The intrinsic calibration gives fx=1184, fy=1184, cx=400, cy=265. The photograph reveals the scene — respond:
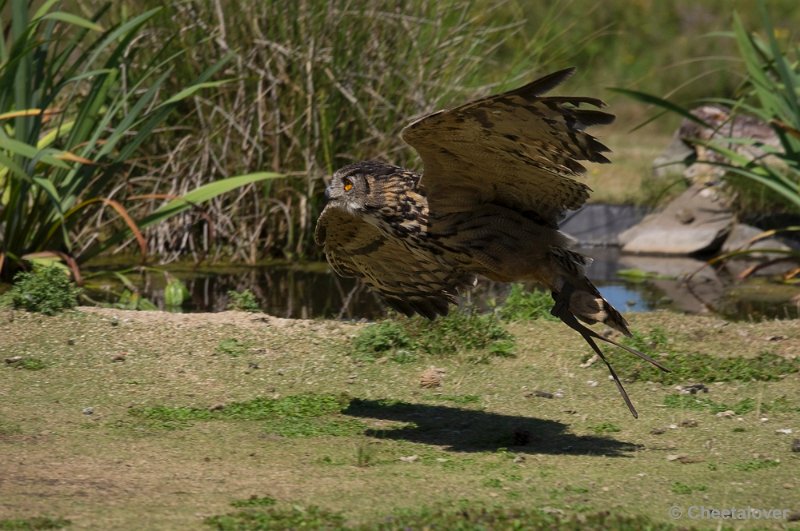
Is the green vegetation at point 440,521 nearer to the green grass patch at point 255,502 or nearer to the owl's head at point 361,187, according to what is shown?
the green grass patch at point 255,502

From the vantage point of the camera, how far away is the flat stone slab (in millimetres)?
12844

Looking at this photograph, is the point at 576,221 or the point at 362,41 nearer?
the point at 362,41

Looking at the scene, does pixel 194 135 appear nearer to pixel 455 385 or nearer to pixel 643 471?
pixel 455 385

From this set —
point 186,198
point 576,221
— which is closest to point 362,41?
point 186,198

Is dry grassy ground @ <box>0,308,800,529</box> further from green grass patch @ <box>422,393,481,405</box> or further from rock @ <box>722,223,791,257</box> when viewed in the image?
rock @ <box>722,223,791,257</box>

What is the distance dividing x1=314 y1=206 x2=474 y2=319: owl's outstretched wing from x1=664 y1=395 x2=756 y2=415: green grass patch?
1.36 metres

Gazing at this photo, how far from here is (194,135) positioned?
11.0m

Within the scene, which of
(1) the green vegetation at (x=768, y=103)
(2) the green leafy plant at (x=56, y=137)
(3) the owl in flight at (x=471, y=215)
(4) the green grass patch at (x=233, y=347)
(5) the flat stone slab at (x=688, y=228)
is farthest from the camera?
(5) the flat stone slab at (x=688, y=228)

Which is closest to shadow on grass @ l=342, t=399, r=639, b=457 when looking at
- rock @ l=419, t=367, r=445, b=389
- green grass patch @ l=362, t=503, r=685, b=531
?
rock @ l=419, t=367, r=445, b=389

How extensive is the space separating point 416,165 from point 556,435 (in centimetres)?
535

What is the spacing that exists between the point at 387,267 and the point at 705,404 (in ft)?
6.29

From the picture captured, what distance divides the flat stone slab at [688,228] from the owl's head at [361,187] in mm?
7484

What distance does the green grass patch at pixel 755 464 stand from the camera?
538 cm

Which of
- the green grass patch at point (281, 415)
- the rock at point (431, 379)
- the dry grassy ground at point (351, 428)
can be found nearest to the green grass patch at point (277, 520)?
the dry grassy ground at point (351, 428)
